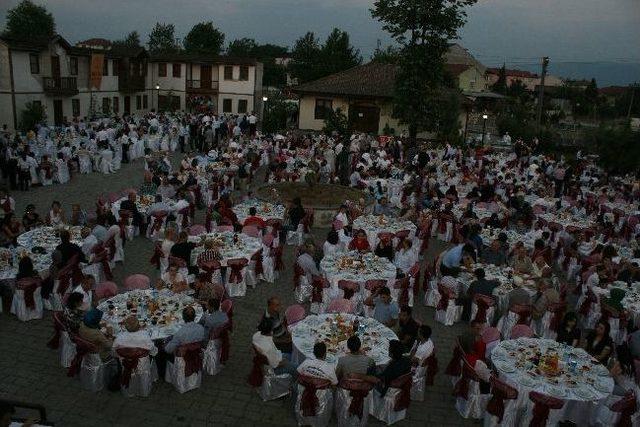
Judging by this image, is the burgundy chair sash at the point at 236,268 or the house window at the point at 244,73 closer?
the burgundy chair sash at the point at 236,268

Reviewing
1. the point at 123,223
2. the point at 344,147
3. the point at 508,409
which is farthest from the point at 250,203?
the point at 508,409

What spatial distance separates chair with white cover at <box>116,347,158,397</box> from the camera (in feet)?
26.1

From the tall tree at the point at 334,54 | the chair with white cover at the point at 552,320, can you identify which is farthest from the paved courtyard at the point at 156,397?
the tall tree at the point at 334,54

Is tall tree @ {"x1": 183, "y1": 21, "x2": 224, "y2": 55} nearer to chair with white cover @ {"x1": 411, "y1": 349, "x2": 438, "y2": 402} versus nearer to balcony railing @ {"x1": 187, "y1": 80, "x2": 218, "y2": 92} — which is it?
balcony railing @ {"x1": 187, "y1": 80, "x2": 218, "y2": 92}

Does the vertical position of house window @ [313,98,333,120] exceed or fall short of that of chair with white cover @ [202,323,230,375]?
it exceeds it

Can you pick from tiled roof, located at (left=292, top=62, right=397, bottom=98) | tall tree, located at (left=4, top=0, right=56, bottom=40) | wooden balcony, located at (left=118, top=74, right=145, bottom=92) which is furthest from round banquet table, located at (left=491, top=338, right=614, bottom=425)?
tall tree, located at (left=4, top=0, right=56, bottom=40)

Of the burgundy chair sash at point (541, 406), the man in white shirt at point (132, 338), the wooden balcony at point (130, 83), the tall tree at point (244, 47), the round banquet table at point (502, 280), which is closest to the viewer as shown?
the burgundy chair sash at point (541, 406)

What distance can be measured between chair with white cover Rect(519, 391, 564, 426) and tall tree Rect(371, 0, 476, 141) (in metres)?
25.1

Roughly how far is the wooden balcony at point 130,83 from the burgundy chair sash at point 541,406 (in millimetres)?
43165

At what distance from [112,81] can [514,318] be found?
132 feet

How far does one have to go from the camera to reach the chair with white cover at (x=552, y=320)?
1062cm

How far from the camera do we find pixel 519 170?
25547 millimetres

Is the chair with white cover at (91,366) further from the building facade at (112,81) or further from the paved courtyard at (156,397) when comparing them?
the building facade at (112,81)

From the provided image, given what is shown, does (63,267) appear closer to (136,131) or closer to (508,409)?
(508,409)
